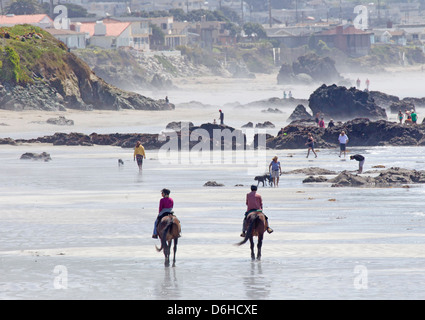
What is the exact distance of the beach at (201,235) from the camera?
1541 centimetres

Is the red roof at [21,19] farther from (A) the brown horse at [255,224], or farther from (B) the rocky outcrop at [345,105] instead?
(A) the brown horse at [255,224]

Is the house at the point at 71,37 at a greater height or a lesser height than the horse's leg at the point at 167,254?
greater

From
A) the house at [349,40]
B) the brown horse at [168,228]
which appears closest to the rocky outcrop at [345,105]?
the brown horse at [168,228]

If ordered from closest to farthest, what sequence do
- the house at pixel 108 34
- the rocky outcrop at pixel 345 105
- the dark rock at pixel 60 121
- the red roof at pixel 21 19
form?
the dark rock at pixel 60 121 → the rocky outcrop at pixel 345 105 → the red roof at pixel 21 19 → the house at pixel 108 34

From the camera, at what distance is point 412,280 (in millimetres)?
15617

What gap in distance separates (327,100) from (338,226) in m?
45.0

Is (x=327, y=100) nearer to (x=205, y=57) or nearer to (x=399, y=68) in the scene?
(x=205, y=57)

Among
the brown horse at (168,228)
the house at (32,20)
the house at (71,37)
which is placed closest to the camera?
the brown horse at (168,228)

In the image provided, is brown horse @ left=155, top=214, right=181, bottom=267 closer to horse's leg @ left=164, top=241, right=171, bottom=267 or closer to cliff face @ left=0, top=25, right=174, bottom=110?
horse's leg @ left=164, top=241, right=171, bottom=267

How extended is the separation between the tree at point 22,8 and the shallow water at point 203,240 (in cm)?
13670

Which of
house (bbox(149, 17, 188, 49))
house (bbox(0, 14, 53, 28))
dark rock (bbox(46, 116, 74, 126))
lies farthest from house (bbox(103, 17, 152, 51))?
dark rock (bbox(46, 116, 74, 126))

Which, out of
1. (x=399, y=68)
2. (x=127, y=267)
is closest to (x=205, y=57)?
(x=399, y=68)

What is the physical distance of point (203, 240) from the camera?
19.8 m

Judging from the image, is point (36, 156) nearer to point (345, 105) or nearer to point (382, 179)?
point (382, 179)
